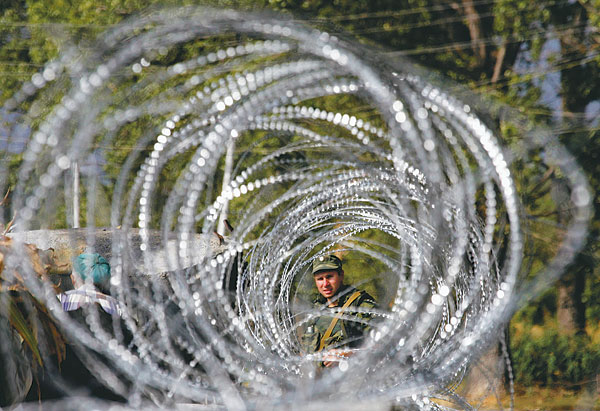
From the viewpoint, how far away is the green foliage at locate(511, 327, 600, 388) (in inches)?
314

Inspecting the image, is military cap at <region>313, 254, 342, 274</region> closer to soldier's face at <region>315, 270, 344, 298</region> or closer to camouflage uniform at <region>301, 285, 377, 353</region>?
soldier's face at <region>315, 270, 344, 298</region>

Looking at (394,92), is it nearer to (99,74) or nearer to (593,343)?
(99,74)

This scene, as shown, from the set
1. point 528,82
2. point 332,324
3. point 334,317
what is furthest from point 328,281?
point 528,82

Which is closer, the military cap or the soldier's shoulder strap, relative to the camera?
the soldier's shoulder strap

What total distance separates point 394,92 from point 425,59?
5.83 m

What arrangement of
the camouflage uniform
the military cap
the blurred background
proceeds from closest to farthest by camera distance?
1. the camouflage uniform
2. the military cap
3. the blurred background

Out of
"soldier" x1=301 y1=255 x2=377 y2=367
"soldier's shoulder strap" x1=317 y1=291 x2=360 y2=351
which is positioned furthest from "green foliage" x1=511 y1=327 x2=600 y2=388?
"soldier's shoulder strap" x1=317 y1=291 x2=360 y2=351

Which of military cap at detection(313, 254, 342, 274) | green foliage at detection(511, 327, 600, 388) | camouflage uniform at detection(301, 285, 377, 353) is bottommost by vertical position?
green foliage at detection(511, 327, 600, 388)

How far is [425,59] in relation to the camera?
8.14 m

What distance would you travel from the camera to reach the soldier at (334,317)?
169 inches

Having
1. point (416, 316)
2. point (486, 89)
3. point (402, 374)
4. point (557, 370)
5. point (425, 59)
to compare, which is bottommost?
point (557, 370)

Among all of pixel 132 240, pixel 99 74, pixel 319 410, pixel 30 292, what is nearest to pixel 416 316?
pixel 319 410

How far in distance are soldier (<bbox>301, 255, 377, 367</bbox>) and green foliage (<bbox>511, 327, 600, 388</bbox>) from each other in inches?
170

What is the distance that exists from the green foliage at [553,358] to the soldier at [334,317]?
14.2ft
